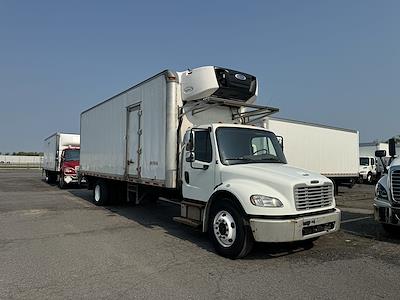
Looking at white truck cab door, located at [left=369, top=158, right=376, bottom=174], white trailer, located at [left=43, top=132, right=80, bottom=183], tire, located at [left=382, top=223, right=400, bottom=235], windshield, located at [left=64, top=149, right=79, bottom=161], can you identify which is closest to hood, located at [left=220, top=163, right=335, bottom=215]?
tire, located at [left=382, top=223, right=400, bottom=235]

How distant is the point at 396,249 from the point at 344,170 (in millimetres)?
14663

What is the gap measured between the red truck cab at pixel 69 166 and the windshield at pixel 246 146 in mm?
16585

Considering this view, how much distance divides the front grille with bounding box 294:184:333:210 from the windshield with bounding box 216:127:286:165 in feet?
4.08

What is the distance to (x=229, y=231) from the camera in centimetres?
657

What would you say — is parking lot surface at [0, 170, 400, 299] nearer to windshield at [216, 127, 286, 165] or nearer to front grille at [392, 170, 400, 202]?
front grille at [392, 170, 400, 202]

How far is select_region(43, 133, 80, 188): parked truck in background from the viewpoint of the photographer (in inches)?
902

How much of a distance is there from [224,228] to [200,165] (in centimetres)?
150

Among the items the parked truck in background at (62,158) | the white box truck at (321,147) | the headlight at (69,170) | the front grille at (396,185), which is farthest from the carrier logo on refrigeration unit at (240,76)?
the headlight at (69,170)

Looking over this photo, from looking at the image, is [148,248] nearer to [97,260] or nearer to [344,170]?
[97,260]

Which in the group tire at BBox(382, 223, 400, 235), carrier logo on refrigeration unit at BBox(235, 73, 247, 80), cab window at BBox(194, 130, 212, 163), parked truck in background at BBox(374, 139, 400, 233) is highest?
carrier logo on refrigeration unit at BBox(235, 73, 247, 80)

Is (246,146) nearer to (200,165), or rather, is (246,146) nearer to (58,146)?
(200,165)

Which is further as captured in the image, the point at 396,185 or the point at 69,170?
the point at 69,170

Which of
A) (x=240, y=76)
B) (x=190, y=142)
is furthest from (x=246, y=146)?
(x=240, y=76)

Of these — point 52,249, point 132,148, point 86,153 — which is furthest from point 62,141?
point 52,249
